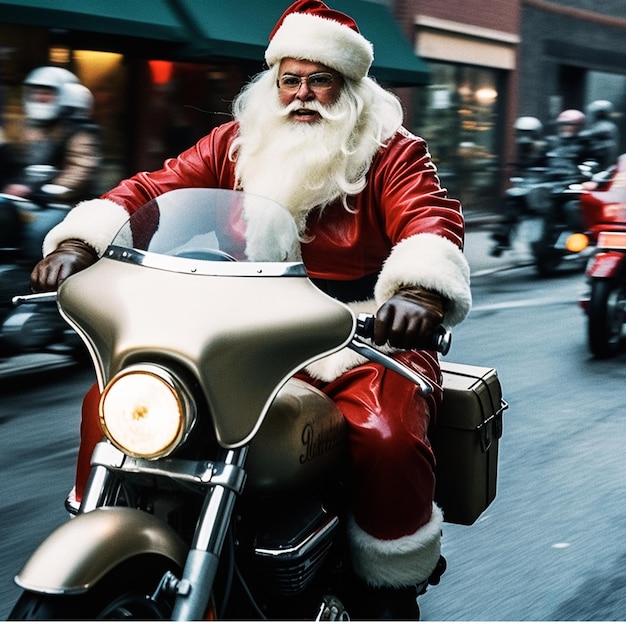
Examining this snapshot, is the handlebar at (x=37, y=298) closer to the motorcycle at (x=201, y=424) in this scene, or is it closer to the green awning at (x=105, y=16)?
the motorcycle at (x=201, y=424)

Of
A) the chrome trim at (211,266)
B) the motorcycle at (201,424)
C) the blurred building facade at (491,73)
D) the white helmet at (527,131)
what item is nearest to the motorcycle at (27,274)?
the motorcycle at (201,424)

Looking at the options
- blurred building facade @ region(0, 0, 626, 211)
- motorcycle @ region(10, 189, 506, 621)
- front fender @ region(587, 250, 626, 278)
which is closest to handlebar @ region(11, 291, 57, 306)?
motorcycle @ region(10, 189, 506, 621)

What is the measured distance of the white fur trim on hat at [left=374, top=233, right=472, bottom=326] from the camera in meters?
2.57

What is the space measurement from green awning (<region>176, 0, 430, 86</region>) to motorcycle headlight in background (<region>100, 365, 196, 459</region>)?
10.9m

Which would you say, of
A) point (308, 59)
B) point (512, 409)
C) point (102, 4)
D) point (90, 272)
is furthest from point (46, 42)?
point (90, 272)

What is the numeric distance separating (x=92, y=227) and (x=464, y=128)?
57.4ft

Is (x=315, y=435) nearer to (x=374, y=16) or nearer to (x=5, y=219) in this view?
(x=5, y=219)

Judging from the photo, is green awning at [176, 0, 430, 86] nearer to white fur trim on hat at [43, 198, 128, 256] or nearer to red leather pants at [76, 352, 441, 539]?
white fur trim on hat at [43, 198, 128, 256]

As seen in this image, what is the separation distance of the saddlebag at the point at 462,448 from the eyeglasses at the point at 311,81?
36.5 inches

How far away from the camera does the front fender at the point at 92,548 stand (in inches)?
75.7

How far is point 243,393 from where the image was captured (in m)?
2.09

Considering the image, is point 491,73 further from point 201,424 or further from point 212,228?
point 201,424

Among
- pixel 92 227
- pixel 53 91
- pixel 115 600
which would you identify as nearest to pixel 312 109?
pixel 92 227

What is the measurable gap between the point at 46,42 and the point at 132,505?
34.6ft
